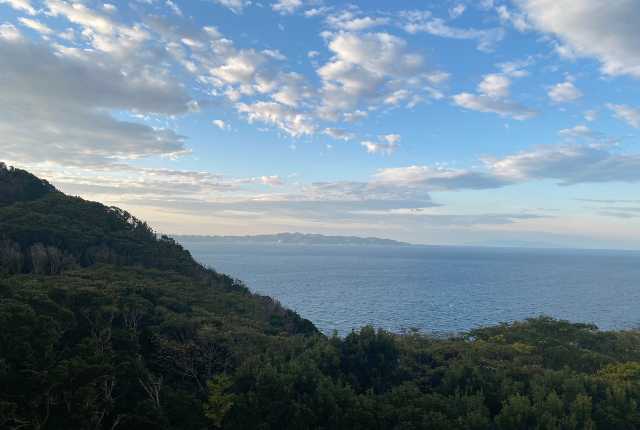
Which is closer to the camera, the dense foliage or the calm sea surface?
the dense foliage

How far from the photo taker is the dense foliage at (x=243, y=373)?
25.9 meters

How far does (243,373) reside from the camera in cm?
3055

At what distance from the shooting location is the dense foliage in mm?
25891

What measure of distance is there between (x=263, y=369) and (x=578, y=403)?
66.8 feet

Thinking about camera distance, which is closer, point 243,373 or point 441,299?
point 243,373

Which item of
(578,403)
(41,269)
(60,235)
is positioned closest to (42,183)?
(60,235)

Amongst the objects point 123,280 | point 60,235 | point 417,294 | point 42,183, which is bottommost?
point 417,294

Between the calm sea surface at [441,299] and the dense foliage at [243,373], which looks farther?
the calm sea surface at [441,299]

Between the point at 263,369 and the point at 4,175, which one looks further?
the point at 4,175

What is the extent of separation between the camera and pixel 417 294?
125438mm

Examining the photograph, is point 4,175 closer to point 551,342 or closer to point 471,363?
point 471,363

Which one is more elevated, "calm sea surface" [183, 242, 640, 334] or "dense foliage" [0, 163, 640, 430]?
"dense foliage" [0, 163, 640, 430]

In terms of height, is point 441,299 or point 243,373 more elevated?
point 243,373

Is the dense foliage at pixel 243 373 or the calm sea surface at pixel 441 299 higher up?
the dense foliage at pixel 243 373
